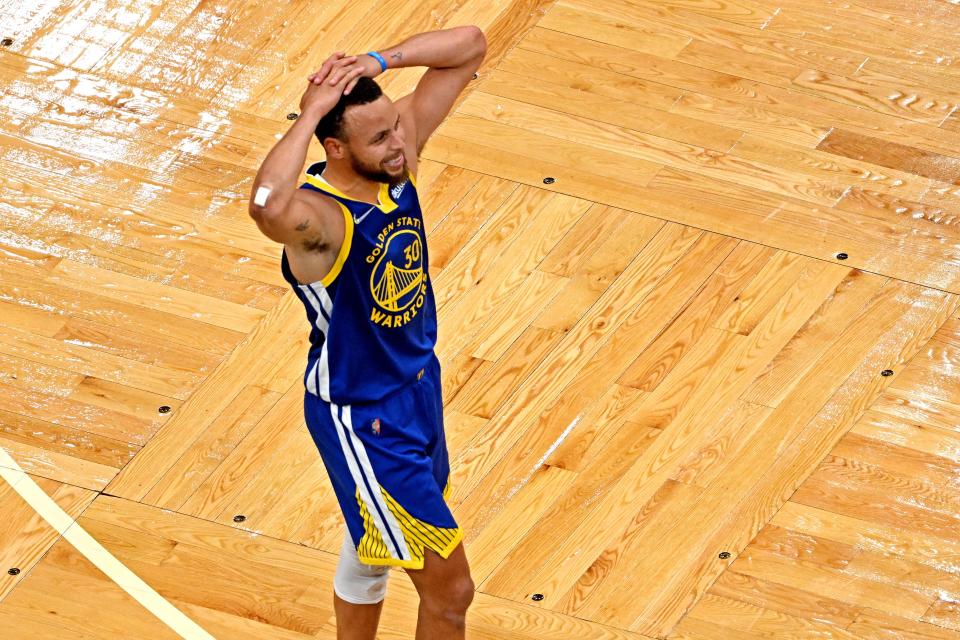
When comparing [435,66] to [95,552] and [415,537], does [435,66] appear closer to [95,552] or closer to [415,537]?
[415,537]

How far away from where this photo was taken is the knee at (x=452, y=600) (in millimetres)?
3930

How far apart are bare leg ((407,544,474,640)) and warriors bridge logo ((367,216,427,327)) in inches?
20.2

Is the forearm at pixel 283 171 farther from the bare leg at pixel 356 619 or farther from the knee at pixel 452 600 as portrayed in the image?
the bare leg at pixel 356 619

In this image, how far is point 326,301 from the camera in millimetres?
3793

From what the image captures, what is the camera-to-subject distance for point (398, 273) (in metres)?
3.81

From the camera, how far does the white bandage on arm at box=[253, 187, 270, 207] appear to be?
3.58 meters

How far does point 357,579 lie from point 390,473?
1.19 ft

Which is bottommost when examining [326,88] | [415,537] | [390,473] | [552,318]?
[552,318]

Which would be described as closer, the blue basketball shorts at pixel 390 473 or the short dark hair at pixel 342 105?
the short dark hair at pixel 342 105

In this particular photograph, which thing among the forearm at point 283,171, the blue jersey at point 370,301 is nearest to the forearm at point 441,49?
the blue jersey at point 370,301

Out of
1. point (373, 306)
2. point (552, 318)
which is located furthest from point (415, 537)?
point (552, 318)

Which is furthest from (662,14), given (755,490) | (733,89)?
(755,490)

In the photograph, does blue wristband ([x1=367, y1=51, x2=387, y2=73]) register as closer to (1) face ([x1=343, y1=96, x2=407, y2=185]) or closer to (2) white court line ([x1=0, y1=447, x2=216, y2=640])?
(1) face ([x1=343, y1=96, x2=407, y2=185])

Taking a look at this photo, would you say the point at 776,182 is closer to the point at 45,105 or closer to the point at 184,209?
the point at 184,209
